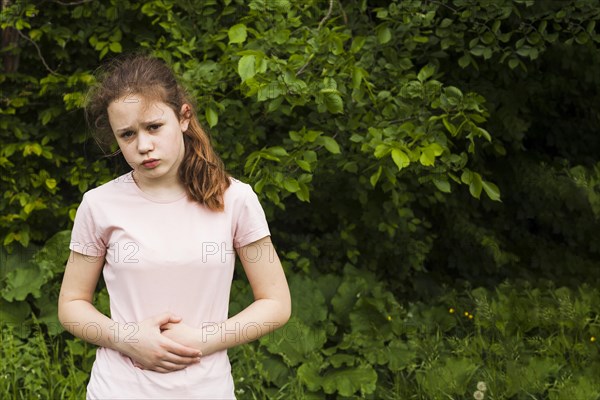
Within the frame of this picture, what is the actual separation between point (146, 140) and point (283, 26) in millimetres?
1911

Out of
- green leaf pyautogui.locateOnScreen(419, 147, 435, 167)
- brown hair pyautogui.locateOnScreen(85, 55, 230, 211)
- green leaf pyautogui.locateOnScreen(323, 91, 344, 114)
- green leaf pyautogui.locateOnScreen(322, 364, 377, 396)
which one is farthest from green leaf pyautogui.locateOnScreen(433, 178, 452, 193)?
brown hair pyautogui.locateOnScreen(85, 55, 230, 211)

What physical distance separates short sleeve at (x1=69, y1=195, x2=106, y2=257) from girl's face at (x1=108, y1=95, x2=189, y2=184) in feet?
0.48

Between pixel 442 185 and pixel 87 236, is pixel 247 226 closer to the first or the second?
pixel 87 236

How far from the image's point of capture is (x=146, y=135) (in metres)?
1.90

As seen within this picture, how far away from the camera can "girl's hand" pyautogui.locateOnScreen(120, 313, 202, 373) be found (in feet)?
5.97

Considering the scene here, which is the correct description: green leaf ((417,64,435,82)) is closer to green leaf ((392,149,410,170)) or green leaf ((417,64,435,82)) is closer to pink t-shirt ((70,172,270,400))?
green leaf ((392,149,410,170))

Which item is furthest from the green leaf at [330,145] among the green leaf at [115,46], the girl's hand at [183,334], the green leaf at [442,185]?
the girl's hand at [183,334]

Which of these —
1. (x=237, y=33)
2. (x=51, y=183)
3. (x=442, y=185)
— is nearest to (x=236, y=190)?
(x=237, y=33)

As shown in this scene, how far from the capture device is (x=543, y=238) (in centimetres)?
579

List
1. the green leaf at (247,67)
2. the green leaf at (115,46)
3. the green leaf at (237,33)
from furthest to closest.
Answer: the green leaf at (115,46) → the green leaf at (237,33) → the green leaf at (247,67)

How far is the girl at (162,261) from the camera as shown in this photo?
186 centimetres

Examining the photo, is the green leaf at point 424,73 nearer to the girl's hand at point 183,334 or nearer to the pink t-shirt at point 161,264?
the pink t-shirt at point 161,264

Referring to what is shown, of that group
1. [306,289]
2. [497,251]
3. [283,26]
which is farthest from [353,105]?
[497,251]

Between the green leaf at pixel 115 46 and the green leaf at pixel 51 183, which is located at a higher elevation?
the green leaf at pixel 115 46
